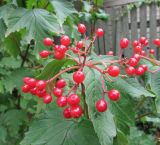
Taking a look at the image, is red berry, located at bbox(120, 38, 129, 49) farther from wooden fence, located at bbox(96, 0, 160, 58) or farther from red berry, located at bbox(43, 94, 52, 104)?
wooden fence, located at bbox(96, 0, 160, 58)

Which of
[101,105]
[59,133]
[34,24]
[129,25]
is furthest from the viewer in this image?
[129,25]

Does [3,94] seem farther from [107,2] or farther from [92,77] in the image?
[107,2]

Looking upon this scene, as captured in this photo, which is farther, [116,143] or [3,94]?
[3,94]

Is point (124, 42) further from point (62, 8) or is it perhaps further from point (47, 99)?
point (62, 8)

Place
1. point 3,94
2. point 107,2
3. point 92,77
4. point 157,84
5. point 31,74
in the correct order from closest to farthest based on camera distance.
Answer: point 92,77, point 157,84, point 31,74, point 3,94, point 107,2

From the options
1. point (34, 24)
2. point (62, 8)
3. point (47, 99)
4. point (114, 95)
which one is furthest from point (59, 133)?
point (62, 8)

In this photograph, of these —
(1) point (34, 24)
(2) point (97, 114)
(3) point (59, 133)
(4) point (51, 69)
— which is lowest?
(3) point (59, 133)

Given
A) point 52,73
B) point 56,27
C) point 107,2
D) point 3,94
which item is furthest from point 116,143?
point 107,2
